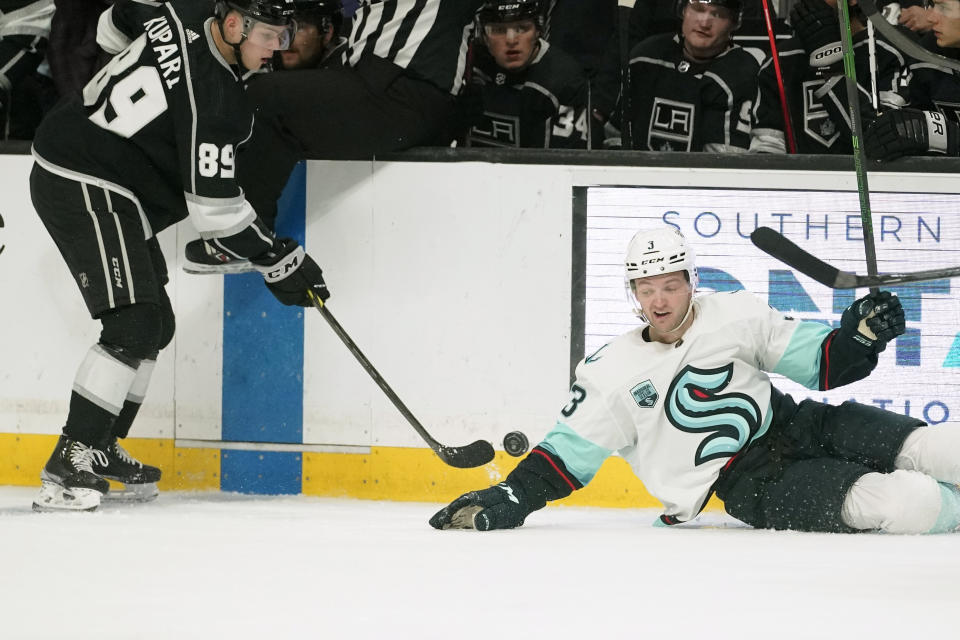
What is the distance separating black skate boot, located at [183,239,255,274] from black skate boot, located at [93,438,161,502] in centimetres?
52

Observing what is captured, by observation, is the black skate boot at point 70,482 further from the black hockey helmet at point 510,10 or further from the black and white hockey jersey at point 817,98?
the black and white hockey jersey at point 817,98

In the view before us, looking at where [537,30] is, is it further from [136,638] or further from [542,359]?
[136,638]

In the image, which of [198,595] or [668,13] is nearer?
[198,595]

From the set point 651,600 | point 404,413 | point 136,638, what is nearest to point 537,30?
point 404,413

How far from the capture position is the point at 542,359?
3535 millimetres

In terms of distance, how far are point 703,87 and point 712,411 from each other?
1440 mm

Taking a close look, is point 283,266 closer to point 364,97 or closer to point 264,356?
point 264,356

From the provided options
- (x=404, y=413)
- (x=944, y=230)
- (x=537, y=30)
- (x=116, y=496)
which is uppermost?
(x=537, y=30)

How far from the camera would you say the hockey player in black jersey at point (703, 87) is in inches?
154

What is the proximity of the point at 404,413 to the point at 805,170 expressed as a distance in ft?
4.13

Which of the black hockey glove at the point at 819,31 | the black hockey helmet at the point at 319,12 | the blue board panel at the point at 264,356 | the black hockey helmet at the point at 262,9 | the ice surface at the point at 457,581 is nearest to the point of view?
the ice surface at the point at 457,581

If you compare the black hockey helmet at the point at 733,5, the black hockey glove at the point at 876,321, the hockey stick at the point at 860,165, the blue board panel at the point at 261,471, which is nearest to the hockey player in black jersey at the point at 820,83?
the black hockey helmet at the point at 733,5

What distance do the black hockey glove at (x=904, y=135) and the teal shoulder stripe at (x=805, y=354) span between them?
A: 85cm


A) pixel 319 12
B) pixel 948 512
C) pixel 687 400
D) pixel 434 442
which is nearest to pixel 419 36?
pixel 319 12
